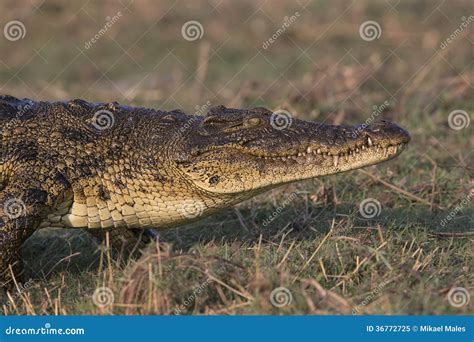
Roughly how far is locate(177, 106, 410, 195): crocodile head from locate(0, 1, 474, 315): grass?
428 mm

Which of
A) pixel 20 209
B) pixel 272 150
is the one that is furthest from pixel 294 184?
pixel 20 209

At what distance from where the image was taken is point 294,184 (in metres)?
6.40

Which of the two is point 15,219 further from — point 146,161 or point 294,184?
point 294,184

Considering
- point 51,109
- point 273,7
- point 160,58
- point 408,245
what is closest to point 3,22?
point 160,58

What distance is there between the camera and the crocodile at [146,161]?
183 inches

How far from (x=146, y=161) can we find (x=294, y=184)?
Answer: 1811mm

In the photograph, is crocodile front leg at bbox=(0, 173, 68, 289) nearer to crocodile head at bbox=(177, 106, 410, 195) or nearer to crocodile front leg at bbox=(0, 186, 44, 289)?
crocodile front leg at bbox=(0, 186, 44, 289)

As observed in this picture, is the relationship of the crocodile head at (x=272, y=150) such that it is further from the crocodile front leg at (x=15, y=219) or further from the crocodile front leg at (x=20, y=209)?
the crocodile front leg at (x=15, y=219)

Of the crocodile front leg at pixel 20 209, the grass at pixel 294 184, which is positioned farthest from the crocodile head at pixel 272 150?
the crocodile front leg at pixel 20 209

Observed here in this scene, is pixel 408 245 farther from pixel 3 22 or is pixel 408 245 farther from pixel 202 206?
pixel 3 22

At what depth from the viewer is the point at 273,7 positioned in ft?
46.5

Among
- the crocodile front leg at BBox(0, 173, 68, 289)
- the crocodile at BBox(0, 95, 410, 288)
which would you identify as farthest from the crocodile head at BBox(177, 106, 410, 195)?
the crocodile front leg at BBox(0, 173, 68, 289)

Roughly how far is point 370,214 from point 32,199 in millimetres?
2371

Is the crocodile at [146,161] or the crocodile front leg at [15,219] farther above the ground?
the crocodile at [146,161]
